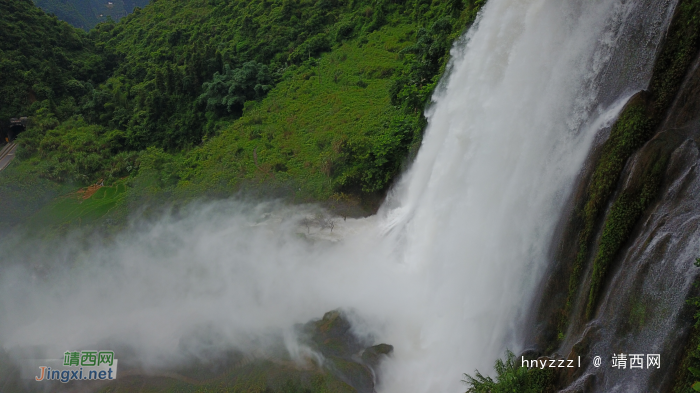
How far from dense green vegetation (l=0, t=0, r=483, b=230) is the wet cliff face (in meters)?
8.44

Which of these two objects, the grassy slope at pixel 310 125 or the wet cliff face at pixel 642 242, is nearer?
the wet cliff face at pixel 642 242

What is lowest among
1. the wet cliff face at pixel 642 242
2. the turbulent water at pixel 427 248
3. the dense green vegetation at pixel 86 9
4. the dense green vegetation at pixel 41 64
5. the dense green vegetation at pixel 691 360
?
the dense green vegetation at pixel 691 360

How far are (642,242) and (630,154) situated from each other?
5.09ft

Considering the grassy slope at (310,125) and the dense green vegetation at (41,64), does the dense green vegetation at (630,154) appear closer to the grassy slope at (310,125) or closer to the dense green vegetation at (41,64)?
the grassy slope at (310,125)

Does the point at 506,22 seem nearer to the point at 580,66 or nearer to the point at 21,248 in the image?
the point at 580,66

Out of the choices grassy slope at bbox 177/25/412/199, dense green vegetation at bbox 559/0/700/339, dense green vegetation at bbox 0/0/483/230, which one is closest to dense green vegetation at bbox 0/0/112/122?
dense green vegetation at bbox 0/0/483/230

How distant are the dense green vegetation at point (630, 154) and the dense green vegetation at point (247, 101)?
27.3 feet

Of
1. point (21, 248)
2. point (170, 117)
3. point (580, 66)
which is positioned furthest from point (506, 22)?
point (170, 117)

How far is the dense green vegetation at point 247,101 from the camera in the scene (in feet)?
61.0

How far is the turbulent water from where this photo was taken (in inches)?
369

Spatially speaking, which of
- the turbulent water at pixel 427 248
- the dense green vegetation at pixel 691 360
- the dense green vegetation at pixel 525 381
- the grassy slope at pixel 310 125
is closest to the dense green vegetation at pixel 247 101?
the grassy slope at pixel 310 125

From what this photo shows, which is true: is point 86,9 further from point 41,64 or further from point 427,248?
point 427,248

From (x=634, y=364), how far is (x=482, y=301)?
12.8ft

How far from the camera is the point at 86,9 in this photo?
7500cm
